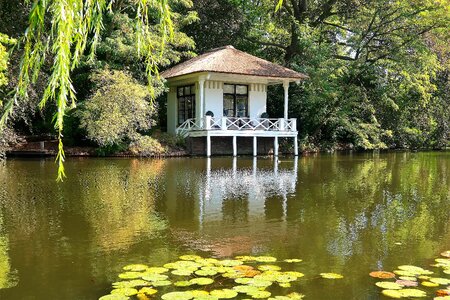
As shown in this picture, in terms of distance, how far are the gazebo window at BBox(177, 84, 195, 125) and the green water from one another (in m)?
11.3

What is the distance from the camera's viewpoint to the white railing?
21158 millimetres

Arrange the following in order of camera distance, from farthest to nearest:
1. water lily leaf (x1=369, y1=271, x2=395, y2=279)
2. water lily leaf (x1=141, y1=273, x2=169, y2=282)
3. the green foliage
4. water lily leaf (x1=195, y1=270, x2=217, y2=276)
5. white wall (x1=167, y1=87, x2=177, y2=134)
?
white wall (x1=167, y1=87, x2=177, y2=134) < the green foliage < water lily leaf (x1=369, y1=271, x2=395, y2=279) < water lily leaf (x1=195, y1=270, x2=217, y2=276) < water lily leaf (x1=141, y1=273, x2=169, y2=282)

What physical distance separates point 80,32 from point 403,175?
1215 cm

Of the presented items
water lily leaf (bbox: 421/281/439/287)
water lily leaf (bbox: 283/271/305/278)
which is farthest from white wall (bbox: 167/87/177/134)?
water lily leaf (bbox: 421/281/439/287)

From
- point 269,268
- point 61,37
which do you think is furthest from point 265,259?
point 61,37

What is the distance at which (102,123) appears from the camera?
18047 mm

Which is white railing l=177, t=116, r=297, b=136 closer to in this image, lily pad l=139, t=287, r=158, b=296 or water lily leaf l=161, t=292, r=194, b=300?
lily pad l=139, t=287, r=158, b=296

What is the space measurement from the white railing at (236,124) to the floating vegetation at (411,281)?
1636 cm

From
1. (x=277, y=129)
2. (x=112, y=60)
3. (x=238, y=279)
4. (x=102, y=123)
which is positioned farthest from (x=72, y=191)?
(x=277, y=129)

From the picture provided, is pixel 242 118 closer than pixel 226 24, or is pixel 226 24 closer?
pixel 242 118

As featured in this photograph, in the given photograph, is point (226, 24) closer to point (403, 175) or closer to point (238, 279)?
point (403, 175)

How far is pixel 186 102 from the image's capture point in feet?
78.0

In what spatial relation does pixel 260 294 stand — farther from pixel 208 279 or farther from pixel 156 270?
pixel 156 270

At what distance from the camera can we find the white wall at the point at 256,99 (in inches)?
922
